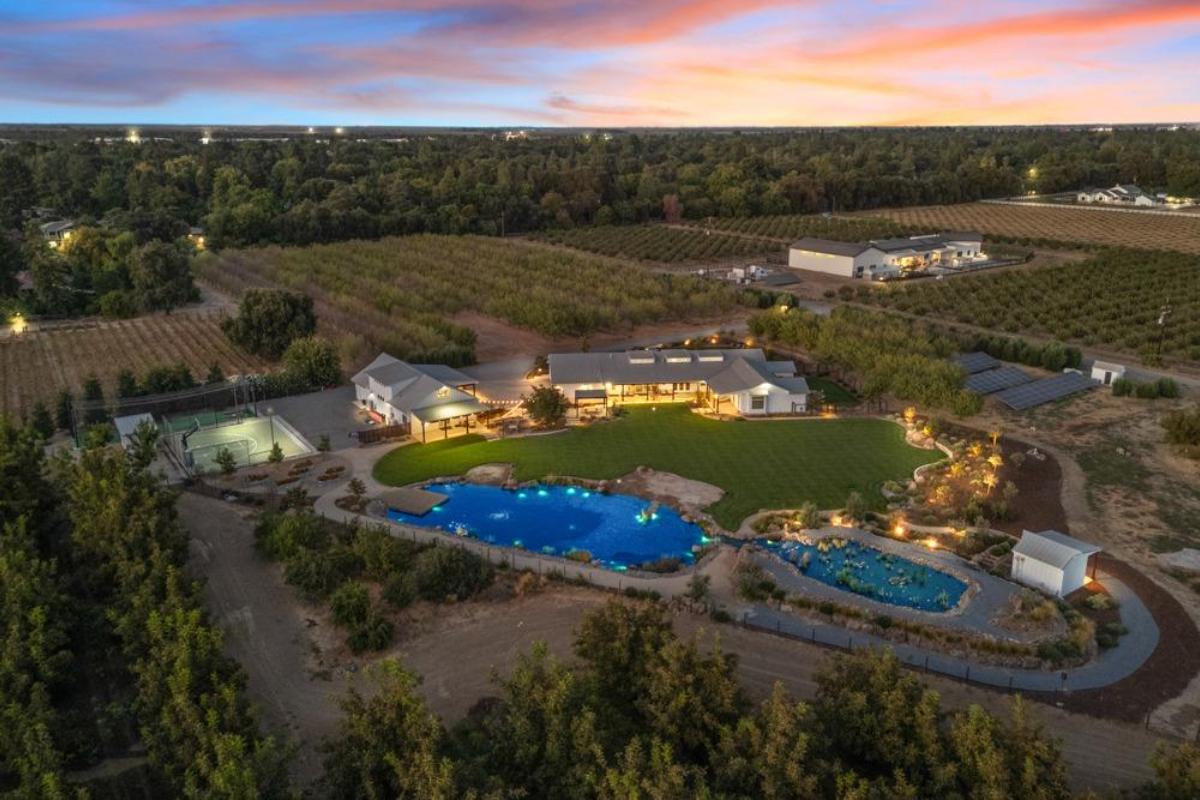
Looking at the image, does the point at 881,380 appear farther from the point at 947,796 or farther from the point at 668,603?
the point at 947,796

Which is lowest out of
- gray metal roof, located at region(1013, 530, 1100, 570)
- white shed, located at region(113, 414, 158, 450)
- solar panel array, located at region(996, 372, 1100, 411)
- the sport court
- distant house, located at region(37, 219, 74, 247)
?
the sport court

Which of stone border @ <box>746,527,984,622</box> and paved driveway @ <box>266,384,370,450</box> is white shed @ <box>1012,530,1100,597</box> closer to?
stone border @ <box>746,527,984,622</box>

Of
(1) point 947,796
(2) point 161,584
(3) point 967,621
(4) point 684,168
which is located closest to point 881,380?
(3) point 967,621

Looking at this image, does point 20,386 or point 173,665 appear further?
point 20,386

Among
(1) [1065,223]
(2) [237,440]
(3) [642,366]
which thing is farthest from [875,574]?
(1) [1065,223]

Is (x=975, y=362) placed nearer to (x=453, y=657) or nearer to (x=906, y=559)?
(x=906, y=559)

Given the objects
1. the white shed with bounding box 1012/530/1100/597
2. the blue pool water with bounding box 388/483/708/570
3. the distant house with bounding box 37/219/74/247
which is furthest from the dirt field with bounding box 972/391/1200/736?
the distant house with bounding box 37/219/74/247

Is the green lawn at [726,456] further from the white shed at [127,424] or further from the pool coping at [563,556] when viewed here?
the white shed at [127,424]
